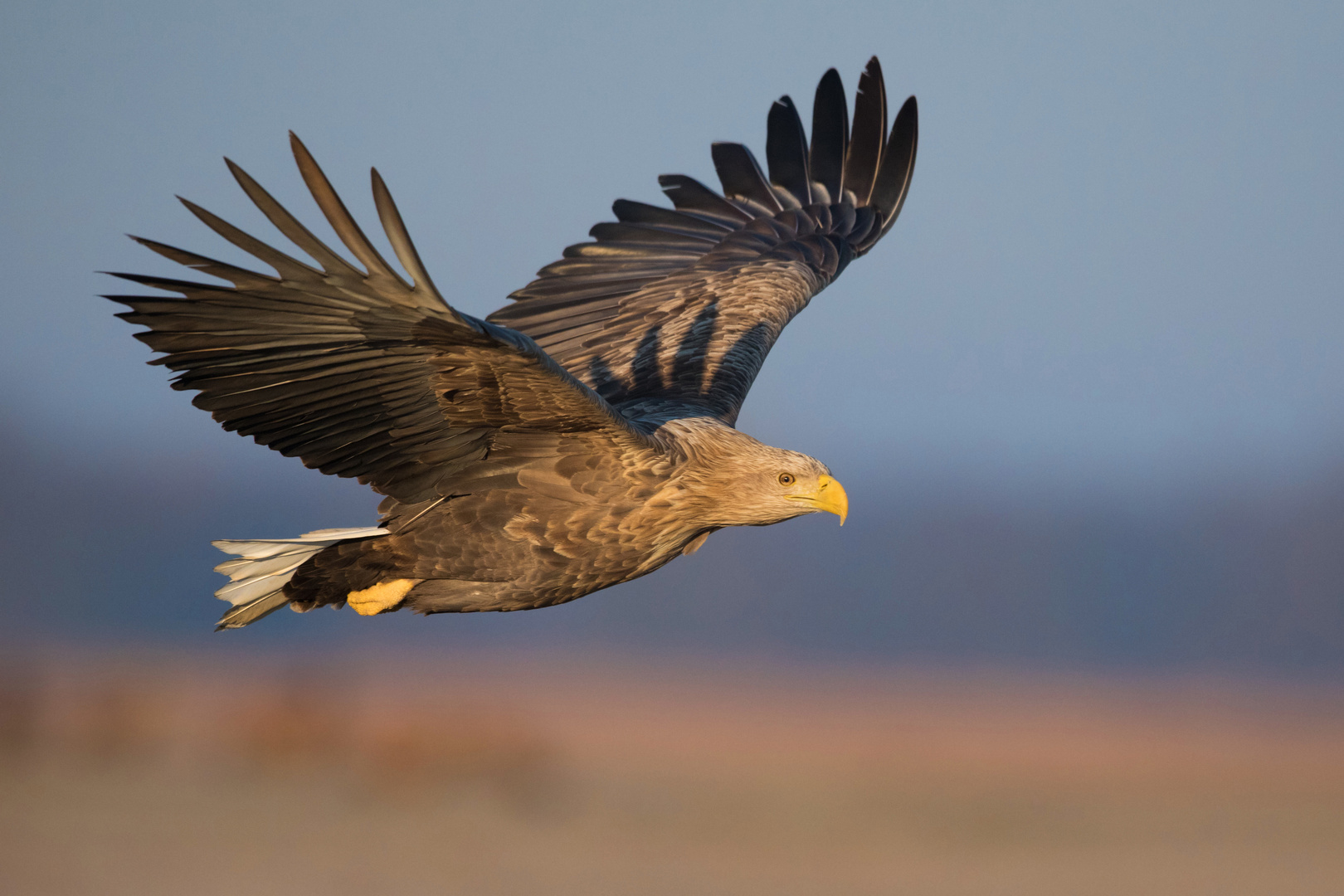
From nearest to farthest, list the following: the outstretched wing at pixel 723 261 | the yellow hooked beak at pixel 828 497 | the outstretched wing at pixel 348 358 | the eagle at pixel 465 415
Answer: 1. the outstretched wing at pixel 348 358
2. the eagle at pixel 465 415
3. the yellow hooked beak at pixel 828 497
4. the outstretched wing at pixel 723 261

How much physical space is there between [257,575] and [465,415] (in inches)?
68.0

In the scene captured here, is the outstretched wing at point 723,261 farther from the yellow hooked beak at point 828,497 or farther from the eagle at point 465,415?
the yellow hooked beak at point 828,497

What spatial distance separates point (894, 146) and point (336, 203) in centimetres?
570

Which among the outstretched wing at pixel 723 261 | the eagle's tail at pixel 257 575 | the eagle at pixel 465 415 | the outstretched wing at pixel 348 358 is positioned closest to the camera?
the outstretched wing at pixel 348 358

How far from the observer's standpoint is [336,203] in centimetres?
396

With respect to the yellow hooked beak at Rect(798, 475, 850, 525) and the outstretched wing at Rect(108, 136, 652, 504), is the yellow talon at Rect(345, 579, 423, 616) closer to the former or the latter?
the outstretched wing at Rect(108, 136, 652, 504)

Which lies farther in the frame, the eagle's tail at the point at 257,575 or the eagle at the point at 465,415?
the eagle's tail at the point at 257,575

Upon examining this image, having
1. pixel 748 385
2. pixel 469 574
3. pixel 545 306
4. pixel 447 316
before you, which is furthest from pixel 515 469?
pixel 545 306

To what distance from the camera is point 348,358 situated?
4602 millimetres

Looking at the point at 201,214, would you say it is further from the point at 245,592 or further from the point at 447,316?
the point at 245,592

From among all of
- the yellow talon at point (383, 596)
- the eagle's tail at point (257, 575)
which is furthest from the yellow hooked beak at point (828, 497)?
the eagle's tail at point (257, 575)

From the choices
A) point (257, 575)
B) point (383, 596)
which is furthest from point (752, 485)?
point (257, 575)

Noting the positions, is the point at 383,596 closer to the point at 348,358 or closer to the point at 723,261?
the point at 348,358

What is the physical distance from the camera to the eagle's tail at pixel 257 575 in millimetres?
5910
